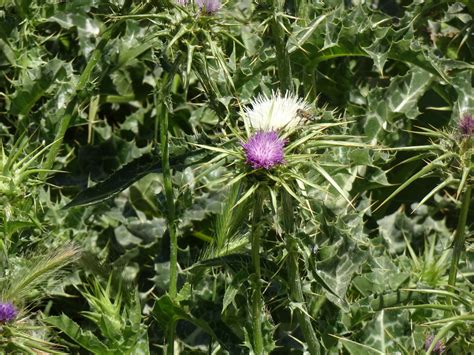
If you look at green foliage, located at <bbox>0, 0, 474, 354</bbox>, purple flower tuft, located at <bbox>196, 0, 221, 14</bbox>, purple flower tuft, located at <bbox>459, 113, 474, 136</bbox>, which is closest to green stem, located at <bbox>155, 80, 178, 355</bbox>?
green foliage, located at <bbox>0, 0, 474, 354</bbox>

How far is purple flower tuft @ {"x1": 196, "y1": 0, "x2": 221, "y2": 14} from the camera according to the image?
2838 mm

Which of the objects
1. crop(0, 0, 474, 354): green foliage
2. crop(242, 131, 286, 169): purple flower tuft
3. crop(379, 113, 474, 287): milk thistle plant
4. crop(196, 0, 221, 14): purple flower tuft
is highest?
crop(196, 0, 221, 14): purple flower tuft

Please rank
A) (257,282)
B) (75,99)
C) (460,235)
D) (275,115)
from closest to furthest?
(275,115) < (257,282) < (460,235) < (75,99)

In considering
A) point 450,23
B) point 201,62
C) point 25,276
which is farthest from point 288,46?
point 450,23

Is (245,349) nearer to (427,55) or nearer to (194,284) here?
(194,284)

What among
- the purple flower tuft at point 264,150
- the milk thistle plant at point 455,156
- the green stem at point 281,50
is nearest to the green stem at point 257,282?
the purple flower tuft at point 264,150

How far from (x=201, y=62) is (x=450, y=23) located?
2.07m

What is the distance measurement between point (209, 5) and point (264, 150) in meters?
0.57

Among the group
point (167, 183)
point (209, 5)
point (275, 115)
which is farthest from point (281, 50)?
point (167, 183)

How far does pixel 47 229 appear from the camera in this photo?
3867mm

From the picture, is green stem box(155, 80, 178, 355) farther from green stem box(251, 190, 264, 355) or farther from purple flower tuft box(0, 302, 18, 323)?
purple flower tuft box(0, 302, 18, 323)

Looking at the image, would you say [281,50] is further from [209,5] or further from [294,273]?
[294,273]

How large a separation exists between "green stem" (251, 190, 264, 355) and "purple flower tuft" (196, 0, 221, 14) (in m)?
0.60

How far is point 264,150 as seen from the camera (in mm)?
2523
